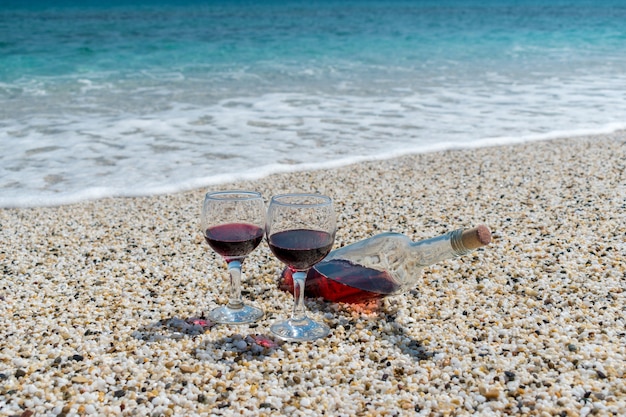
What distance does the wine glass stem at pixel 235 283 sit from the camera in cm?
221

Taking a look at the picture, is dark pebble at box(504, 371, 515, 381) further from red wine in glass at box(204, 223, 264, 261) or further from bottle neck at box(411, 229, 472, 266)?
red wine in glass at box(204, 223, 264, 261)

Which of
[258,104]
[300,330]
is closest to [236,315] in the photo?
[300,330]

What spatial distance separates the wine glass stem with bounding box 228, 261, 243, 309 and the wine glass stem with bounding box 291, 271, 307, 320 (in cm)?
21

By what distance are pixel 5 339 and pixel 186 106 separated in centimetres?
680

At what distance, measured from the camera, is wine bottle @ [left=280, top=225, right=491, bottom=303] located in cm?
227

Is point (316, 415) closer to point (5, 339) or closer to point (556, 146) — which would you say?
point (5, 339)

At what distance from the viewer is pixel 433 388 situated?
191 cm

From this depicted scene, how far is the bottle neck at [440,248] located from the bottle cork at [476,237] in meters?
0.02

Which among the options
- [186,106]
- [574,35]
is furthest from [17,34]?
[574,35]

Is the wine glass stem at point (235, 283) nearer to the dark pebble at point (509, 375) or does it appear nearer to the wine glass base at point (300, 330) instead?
the wine glass base at point (300, 330)

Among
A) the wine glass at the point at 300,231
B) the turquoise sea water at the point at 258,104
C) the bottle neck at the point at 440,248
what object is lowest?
the turquoise sea water at the point at 258,104

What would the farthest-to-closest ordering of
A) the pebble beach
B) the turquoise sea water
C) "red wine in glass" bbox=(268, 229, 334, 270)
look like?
the turquoise sea water
"red wine in glass" bbox=(268, 229, 334, 270)
the pebble beach

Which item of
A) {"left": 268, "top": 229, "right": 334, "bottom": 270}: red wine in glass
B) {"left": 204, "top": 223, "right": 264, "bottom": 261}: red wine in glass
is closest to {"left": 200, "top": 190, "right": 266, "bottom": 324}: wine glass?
{"left": 204, "top": 223, "right": 264, "bottom": 261}: red wine in glass

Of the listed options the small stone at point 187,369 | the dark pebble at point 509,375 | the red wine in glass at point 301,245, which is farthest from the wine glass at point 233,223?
the dark pebble at point 509,375
